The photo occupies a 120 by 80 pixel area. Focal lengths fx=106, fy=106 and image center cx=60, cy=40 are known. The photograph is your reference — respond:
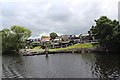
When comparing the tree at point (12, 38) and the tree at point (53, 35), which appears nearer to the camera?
the tree at point (12, 38)

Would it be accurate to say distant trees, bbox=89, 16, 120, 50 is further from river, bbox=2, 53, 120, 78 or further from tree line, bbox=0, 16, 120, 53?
river, bbox=2, 53, 120, 78

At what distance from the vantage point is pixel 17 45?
87688 millimetres

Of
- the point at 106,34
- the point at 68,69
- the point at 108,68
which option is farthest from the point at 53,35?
the point at 108,68

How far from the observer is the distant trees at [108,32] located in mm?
57572

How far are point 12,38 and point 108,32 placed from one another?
72731 millimetres

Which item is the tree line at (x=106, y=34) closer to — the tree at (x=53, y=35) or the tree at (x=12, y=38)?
the tree at (x=12, y=38)

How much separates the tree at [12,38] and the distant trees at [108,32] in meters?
61.5

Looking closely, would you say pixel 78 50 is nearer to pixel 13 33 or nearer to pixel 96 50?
pixel 96 50

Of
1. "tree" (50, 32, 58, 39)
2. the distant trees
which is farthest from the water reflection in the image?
"tree" (50, 32, 58, 39)

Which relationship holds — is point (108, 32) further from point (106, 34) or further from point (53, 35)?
point (53, 35)

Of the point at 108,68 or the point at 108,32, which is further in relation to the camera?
the point at 108,32

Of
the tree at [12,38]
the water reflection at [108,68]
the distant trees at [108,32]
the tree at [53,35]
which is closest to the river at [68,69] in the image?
the water reflection at [108,68]

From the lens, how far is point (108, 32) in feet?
201

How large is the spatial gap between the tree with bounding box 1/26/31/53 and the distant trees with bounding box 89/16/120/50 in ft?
202
